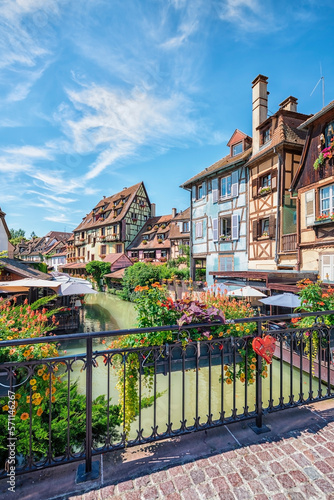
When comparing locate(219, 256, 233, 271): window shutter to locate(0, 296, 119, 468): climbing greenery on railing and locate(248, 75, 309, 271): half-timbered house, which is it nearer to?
locate(248, 75, 309, 271): half-timbered house

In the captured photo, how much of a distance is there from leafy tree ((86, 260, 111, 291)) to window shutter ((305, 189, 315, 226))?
22.3m

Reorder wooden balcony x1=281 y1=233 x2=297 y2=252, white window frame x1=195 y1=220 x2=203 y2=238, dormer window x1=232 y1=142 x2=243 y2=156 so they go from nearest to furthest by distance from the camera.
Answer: wooden balcony x1=281 y1=233 x2=297 y2=252, dormer window x1=232 y1=142 x2=243 y2=156, white window frame x1=195 y1=220 x2=203 y2=238

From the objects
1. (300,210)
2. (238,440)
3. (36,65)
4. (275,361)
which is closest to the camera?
(238,440)

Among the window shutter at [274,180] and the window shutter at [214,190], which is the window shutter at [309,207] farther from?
the window shutter at [214,190]

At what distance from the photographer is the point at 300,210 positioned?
11.9m

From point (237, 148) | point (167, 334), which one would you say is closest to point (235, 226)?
point (237, 148)

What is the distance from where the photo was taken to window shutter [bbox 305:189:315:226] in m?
11.0

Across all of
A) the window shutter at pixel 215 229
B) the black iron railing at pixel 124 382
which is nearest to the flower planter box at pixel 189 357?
the black iron railing at pixel 124 382

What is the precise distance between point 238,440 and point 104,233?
3645cm

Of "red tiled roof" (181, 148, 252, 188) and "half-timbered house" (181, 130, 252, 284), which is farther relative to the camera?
"half-timbered house" (181, 130, 252, 284)

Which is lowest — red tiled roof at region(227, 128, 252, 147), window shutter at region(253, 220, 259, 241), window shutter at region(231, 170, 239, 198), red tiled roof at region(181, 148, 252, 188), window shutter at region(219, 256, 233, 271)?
window shutter at region(219, 256, 233, 271)

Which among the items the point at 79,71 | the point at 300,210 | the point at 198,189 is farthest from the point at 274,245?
the point at 79,71

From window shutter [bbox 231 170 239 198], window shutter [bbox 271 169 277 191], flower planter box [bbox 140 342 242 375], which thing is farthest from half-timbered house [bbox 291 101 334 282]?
flower planter box [bbox 140 342 242 375]

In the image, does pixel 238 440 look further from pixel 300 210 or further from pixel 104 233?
pixel 104 233
